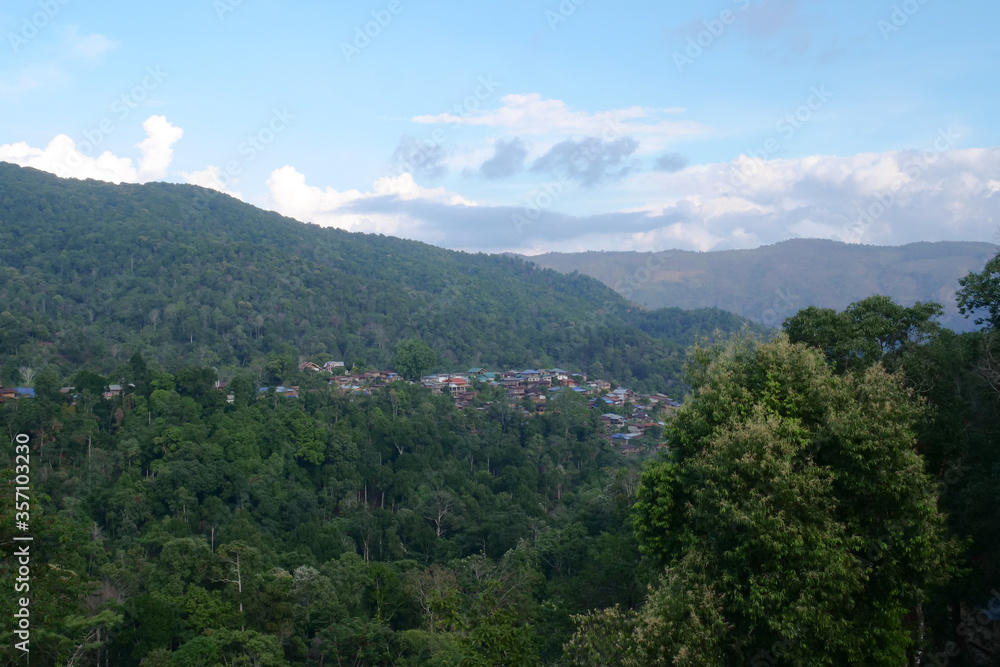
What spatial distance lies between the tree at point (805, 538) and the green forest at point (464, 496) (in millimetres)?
38

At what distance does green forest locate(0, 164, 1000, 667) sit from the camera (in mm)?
7379

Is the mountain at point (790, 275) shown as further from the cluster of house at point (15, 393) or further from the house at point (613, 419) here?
the cluster of house at point (15, 393)

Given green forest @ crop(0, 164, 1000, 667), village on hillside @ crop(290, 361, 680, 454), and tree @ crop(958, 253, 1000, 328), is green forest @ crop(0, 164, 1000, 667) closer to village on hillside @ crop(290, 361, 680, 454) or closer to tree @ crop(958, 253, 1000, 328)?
tree @ crop(958, 253, 1000, 328)

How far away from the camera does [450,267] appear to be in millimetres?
104438

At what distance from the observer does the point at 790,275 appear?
168 m

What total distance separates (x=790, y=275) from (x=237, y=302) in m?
144

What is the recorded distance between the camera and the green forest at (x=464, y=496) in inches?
291

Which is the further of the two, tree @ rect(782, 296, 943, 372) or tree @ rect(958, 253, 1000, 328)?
tree @ rect(782, 296, 943, 372)

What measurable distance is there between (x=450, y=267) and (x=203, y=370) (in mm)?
74288

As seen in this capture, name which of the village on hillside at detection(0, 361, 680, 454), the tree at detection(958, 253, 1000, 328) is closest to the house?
the village on hillside at detection(0, 361, 680, 454)

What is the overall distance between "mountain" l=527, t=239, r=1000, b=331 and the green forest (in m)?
102

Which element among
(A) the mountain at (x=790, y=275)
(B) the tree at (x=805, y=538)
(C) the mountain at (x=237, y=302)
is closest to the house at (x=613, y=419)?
(C) the mountain at (x=237, y=302)

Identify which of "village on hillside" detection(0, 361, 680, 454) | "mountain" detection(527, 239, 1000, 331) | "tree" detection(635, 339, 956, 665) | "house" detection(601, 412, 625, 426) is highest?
"mountain" detection(527, 239, 1000, 331)

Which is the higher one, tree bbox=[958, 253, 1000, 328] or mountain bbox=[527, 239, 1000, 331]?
mountain bbox=[527, 239, 1000, 331]
